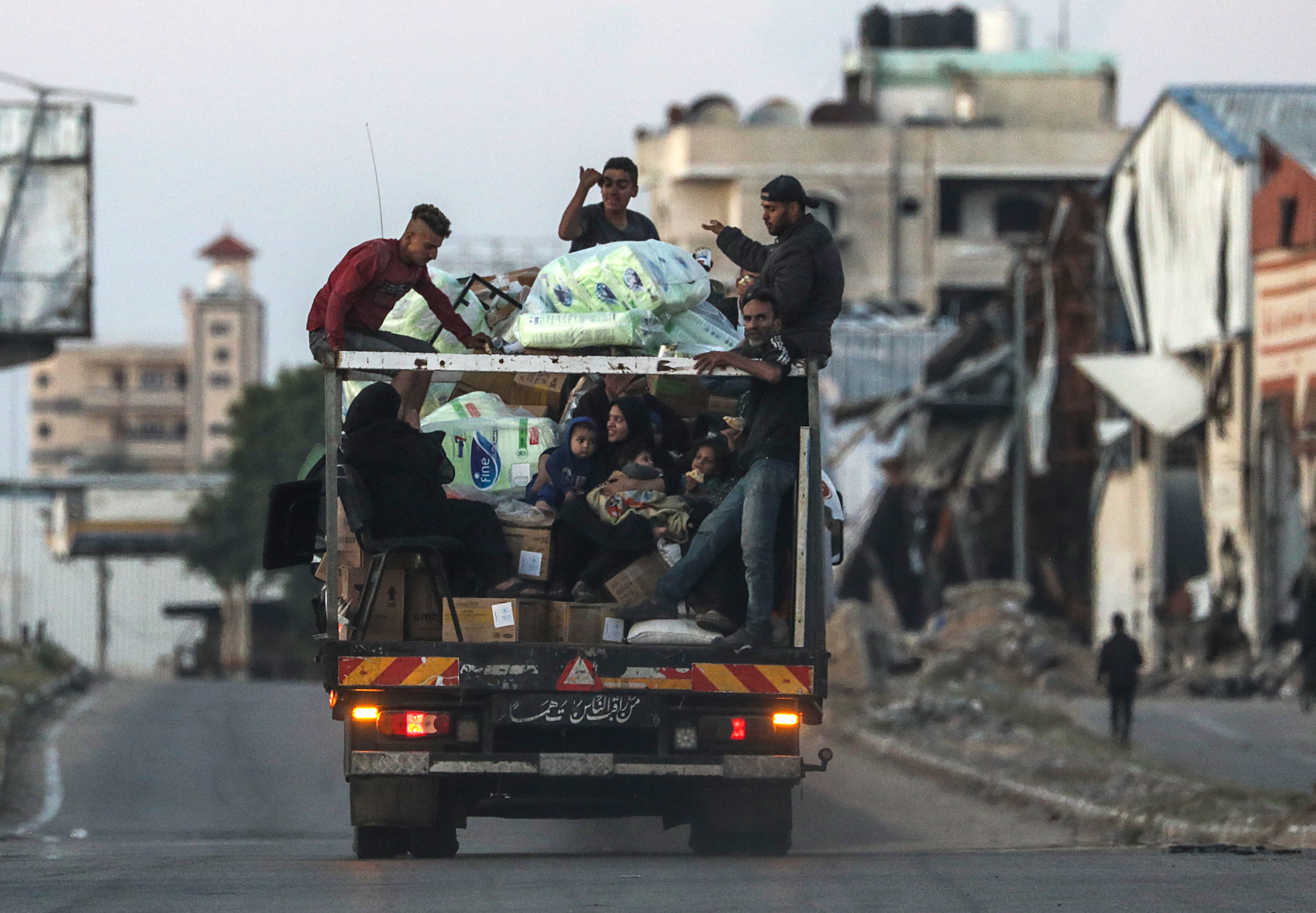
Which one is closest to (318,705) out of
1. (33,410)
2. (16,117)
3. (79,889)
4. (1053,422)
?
(16,117)

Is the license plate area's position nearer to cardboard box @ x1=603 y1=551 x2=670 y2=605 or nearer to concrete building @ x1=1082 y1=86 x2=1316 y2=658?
cardboard box @ x1=603 y1=551 x2=670 y2=605

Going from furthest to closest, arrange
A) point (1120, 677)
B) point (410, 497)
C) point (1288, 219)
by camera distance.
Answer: point (1288, 219) → point (1120, 677) → point (410, 497)

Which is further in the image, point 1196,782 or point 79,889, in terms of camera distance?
point 1196,782

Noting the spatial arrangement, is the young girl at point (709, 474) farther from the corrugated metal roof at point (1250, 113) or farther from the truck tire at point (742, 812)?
the corrugated metal roof at point (1250, 113)

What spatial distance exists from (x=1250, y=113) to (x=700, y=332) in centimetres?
2688

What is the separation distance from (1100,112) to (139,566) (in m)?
42.5

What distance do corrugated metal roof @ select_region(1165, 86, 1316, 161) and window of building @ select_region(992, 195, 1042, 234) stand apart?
154ft

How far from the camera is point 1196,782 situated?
17812mm

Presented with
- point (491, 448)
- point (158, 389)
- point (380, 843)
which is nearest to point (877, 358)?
point (491, 448)

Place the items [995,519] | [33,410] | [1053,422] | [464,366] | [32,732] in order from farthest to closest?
1. [33,410]
2. [995,519]
3. [1053,422]
4. [32,732]
5. [464,366]

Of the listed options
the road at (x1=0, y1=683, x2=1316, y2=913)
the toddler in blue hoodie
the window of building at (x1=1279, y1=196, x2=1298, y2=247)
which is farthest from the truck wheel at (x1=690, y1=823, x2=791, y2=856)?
the window of building at (x1=1279, y1=196, x2=1298, y2=247)

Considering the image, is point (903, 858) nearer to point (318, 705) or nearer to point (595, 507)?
point (595, 507)

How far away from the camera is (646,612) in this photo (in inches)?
422

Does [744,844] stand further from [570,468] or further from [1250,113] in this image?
[1250,113]
